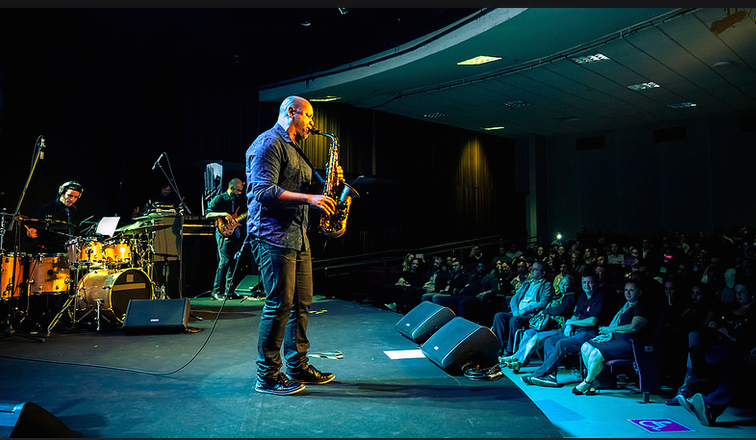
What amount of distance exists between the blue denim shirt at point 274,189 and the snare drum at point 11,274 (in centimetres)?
315

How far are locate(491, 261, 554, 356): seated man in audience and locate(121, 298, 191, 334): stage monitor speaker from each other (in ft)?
13.5

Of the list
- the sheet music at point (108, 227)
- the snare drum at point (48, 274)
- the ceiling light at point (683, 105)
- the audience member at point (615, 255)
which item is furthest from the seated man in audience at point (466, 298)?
the ceiling light at point (683, 105)

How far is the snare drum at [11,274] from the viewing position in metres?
4.66

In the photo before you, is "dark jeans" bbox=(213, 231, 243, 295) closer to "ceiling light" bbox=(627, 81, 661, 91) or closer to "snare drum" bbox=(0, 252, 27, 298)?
"snare drum" bbox=(0, 252, 27, 298)

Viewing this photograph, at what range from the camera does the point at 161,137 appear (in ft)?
27.1

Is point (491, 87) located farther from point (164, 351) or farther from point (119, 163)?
point (164, 351)

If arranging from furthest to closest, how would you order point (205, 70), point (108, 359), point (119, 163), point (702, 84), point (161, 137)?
point (702, 84) → point (205, 70) → point (161, 137) → point (119, 163) → point (108, 359)

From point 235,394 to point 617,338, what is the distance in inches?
167

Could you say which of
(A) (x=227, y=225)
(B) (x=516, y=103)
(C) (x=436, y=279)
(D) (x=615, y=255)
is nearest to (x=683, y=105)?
(B) (x=516, y=103)

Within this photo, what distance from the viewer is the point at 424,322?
4.03 meters

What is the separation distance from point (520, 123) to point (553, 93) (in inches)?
122

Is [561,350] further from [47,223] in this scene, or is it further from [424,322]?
[47,223]

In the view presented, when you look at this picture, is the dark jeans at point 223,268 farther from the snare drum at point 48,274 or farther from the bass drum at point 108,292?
the snare drum at point 48,274

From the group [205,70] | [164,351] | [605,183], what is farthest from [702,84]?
[164,351]
